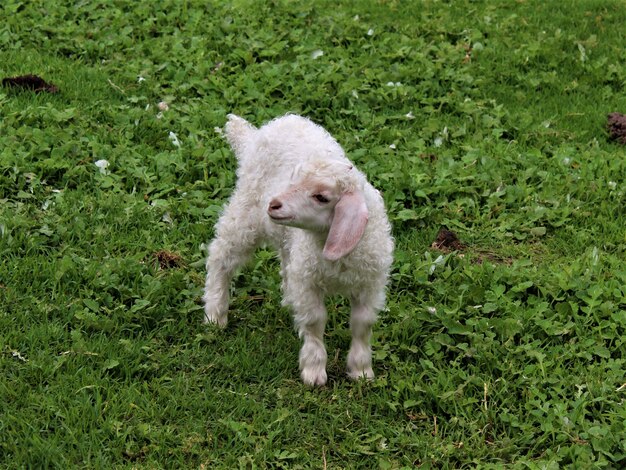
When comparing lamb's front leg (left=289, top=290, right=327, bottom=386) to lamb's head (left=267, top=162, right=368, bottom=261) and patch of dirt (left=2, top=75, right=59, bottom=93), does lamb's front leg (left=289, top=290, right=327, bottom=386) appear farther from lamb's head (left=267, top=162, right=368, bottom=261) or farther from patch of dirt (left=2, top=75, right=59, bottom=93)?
patch of dirt (left=2, top=75, right=59, bottom=93)

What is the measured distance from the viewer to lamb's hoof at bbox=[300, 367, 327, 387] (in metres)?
4.47

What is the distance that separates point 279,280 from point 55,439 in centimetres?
187

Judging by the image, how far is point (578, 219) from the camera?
601cm

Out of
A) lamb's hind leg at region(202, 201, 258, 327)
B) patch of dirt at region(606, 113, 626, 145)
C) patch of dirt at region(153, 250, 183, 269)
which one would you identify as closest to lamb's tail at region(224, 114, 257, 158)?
lamb's hind leg at region(202, 201, 258, 327)

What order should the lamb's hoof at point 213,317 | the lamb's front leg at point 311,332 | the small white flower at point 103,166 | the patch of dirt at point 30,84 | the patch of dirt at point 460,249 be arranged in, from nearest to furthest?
the lamb's front leg at point 311,332 → the lamb's hoof at point 213,317 → the patch of dirt at point 460,249 → the small white flower at point 103,166 → the patch of dirt at point 30,84

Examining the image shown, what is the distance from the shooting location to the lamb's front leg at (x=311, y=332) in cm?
442

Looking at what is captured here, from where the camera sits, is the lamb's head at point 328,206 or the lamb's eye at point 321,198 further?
the lamb's eye at point 321,198

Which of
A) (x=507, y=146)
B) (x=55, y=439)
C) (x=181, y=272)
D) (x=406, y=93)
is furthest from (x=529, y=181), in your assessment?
(x=55, y=439)

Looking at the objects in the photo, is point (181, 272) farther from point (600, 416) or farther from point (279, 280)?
point (600, 416)

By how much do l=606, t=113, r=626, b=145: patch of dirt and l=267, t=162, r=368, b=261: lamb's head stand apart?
3803 millimetres

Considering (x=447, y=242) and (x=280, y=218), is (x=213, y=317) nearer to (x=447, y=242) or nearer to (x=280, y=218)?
(x=280, y=218)

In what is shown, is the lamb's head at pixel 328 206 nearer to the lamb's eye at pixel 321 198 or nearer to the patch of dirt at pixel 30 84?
the lamb's eye at pixel 321 198

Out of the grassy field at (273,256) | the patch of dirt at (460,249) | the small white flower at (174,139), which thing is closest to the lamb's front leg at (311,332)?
the grassy field at (273,256)

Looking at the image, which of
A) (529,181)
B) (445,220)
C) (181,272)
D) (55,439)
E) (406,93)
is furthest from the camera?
(406,93)
